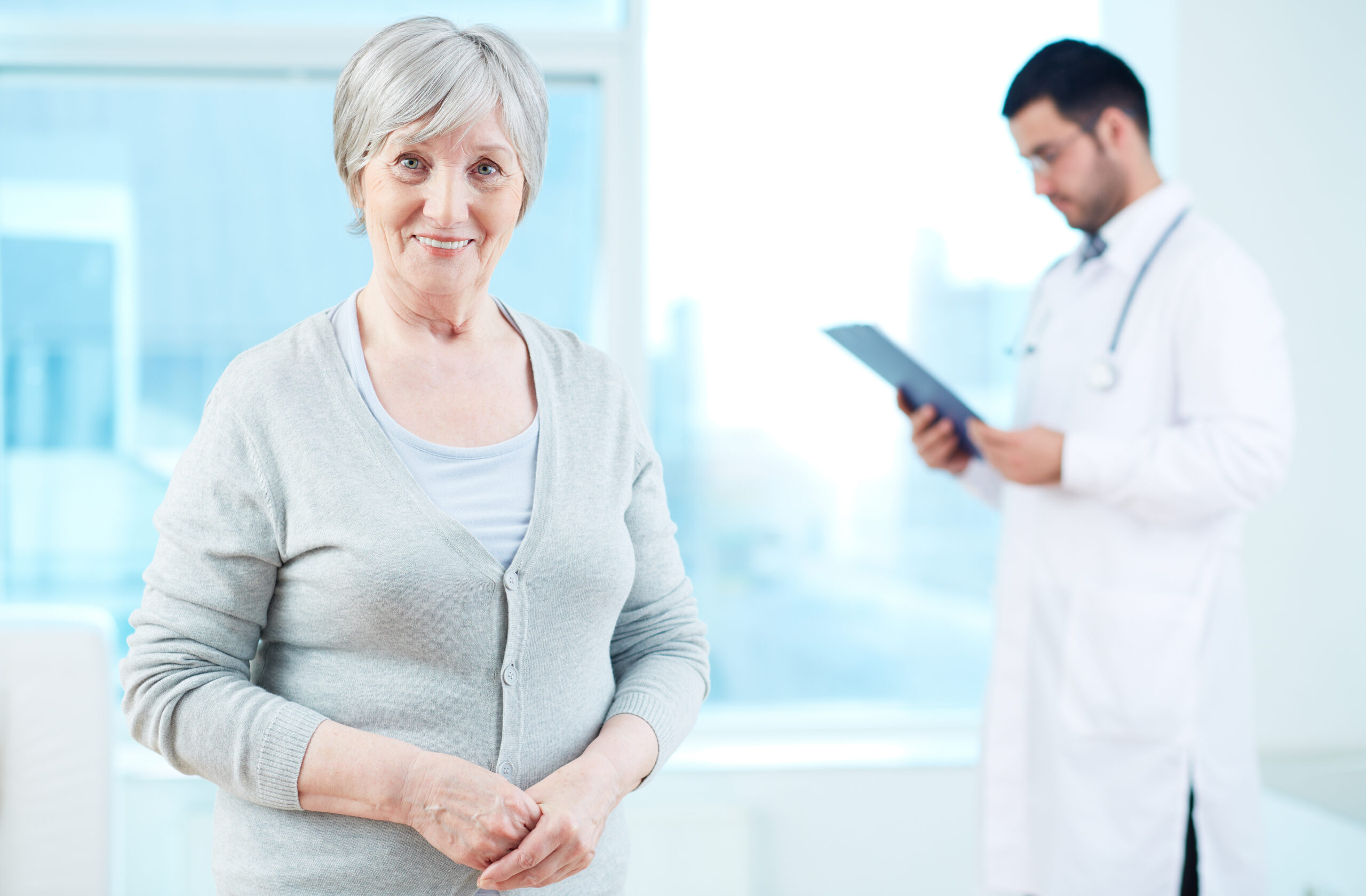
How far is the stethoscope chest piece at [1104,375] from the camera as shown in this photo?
1414 millimetres

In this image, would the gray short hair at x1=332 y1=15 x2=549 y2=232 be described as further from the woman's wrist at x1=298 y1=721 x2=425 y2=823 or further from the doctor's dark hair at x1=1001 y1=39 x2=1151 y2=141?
the doctor's dark hair at x1=1001 y1=39 x2=1151 y2=141

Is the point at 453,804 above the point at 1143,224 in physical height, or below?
below

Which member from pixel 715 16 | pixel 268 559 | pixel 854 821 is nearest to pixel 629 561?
pixel 268 559

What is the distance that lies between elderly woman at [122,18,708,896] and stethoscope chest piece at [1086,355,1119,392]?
0.85 metres

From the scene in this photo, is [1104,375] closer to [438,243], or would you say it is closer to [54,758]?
[438,243]

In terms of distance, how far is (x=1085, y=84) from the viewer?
4.71 ft

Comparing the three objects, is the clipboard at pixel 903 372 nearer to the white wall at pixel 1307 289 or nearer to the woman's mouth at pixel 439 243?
the woman's mouth at pixel 439 243

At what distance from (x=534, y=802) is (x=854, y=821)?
142cm

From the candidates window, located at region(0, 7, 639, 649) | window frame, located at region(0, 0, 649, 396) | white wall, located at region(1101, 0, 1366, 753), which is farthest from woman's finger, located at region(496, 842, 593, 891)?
white wall, located at region(1101, 0, 1366, 753)

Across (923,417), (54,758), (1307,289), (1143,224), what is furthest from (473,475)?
(1307,289)

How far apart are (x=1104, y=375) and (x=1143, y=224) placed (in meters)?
0.26

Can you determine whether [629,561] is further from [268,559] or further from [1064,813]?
[1064,813]

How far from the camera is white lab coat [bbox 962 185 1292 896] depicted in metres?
1.32

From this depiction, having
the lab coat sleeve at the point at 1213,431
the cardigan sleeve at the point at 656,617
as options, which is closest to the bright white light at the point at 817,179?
the lab coat sleeve at the point at 1213,431
